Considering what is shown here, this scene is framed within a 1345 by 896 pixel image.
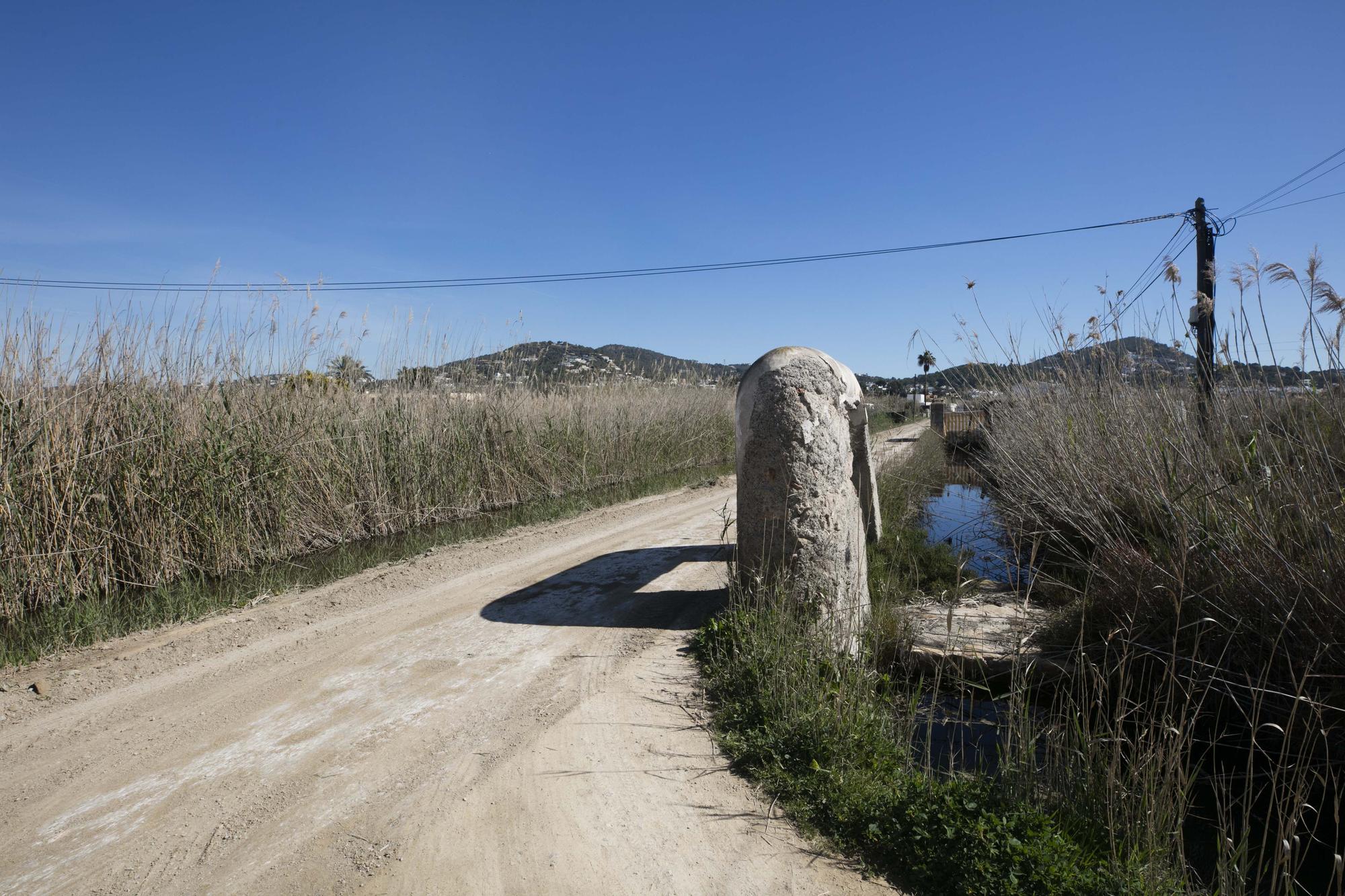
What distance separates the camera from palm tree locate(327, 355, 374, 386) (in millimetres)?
10711

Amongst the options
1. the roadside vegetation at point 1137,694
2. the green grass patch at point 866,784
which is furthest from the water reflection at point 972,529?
the green grass patch at point 866,784

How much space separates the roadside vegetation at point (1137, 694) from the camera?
3.00 metres

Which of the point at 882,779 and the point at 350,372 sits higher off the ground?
the point at 350,372

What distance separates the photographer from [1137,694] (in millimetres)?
4805

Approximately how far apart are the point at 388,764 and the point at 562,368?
→ 14.0 m

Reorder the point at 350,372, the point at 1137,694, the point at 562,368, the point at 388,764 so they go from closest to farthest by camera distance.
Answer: the point at 388,764, the point at 1137,694, the point at 350,372, the point at 562,368

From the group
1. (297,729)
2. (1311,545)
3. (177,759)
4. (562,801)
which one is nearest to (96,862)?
(177,759)

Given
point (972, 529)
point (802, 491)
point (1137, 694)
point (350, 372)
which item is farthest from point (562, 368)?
point (1137, 694)

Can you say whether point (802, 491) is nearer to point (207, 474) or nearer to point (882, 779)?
point (882, 779)

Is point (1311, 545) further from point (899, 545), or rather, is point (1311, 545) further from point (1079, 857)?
point (899, 545)

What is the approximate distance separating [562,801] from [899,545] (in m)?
5.80

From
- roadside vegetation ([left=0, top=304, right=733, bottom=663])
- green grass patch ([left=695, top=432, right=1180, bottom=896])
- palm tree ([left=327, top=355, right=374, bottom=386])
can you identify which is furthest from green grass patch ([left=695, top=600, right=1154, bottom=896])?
palm tree ([left=327, top=355, right=374, bottom=386])

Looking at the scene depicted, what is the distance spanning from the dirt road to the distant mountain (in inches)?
247

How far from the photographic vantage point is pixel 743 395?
570cm
